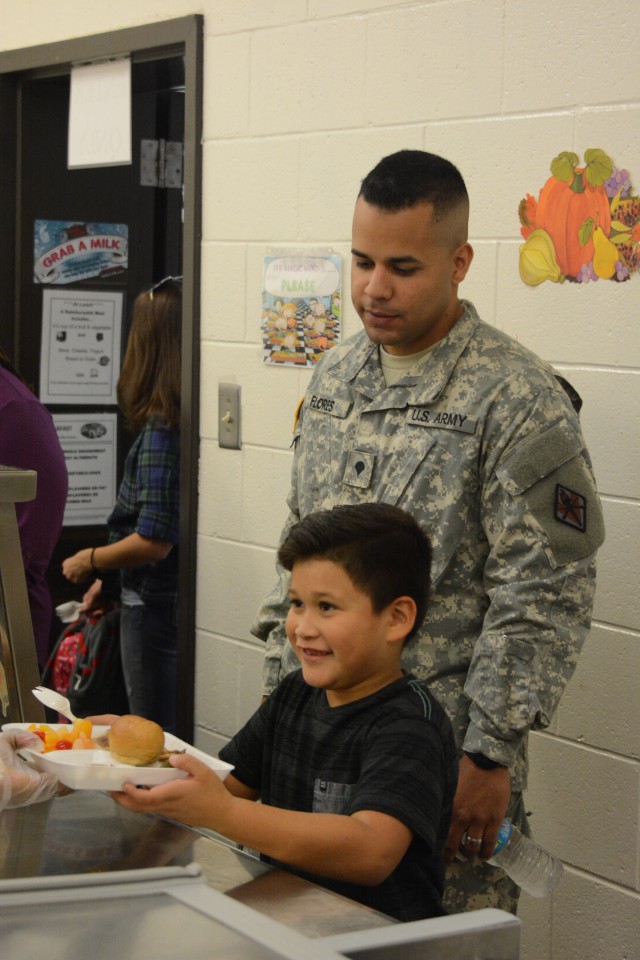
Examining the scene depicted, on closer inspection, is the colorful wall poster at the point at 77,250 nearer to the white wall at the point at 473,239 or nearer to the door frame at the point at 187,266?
the door frame at the point at 187,266

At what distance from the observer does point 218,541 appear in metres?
3.23

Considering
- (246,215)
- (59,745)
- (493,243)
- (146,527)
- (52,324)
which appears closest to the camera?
(59,745)

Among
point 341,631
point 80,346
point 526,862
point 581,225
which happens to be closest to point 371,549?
point 341,631

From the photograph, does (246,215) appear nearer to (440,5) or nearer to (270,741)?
(440,5)

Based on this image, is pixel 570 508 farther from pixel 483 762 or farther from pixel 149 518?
pixel 149 518

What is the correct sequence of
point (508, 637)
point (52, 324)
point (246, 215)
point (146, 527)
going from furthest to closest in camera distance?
1. point (52, 324)
2. point (146, 527)
3. point (246, 215)
4. point (508, 637)

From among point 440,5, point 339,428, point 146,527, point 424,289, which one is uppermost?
point 440,5

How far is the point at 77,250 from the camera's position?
13.5 feet

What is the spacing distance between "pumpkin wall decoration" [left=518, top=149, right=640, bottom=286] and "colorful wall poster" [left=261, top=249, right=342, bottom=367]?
0.57m

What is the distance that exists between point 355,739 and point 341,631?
128 mm

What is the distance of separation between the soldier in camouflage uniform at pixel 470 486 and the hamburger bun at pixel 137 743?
652 millimetres

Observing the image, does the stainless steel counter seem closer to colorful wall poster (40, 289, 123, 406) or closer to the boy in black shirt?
the boy in black shirt

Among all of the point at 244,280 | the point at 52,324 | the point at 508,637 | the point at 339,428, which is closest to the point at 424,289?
the point at 339,428

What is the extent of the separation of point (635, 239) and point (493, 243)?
335mm
